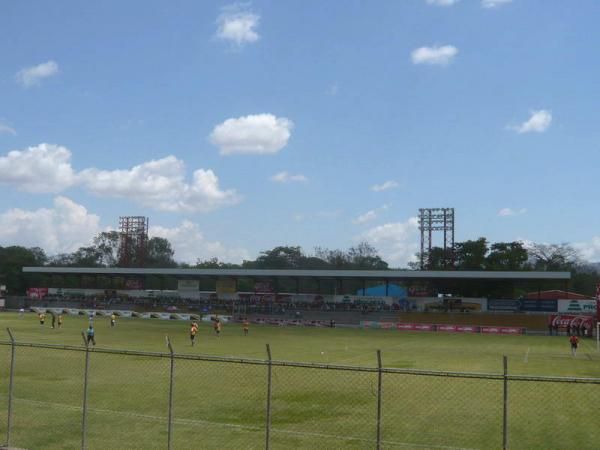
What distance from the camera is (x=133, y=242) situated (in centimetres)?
15738

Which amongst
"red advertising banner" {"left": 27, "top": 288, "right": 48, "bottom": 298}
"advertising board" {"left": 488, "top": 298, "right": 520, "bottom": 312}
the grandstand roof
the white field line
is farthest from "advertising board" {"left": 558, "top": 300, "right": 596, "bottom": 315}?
"red advertising banner" {"left": 27, "top": 288, "right": 48, "bottom": 298}

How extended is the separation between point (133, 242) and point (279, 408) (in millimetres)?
145876

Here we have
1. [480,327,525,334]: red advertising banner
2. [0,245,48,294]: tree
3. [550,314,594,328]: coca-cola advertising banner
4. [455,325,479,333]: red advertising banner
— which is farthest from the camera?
[0,245,48,294]: tree

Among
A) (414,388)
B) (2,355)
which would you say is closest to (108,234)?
(2,355)

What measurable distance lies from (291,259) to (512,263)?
8271 centimetres

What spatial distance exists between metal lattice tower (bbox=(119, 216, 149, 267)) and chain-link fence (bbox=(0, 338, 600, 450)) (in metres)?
131

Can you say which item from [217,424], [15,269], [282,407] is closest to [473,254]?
[15,269]

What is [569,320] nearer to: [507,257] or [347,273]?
[347,273]

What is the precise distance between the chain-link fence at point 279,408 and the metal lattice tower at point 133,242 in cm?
13126

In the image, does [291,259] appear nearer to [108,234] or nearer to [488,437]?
[108,234]

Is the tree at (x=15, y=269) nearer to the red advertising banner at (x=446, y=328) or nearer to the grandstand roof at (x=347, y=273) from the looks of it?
the grandstand roof at (x=347, y=273)

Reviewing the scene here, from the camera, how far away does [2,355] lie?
28.9 metres

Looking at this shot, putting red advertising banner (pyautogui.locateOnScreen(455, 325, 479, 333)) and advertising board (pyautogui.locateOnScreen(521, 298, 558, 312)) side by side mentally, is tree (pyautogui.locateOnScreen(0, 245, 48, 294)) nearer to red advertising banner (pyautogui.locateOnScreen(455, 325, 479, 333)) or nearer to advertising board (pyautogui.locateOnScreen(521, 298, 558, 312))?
red advertising banner (pyautogui.locateOnScreen(455, 325, 479, 333))

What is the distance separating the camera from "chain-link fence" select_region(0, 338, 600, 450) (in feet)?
42.4
